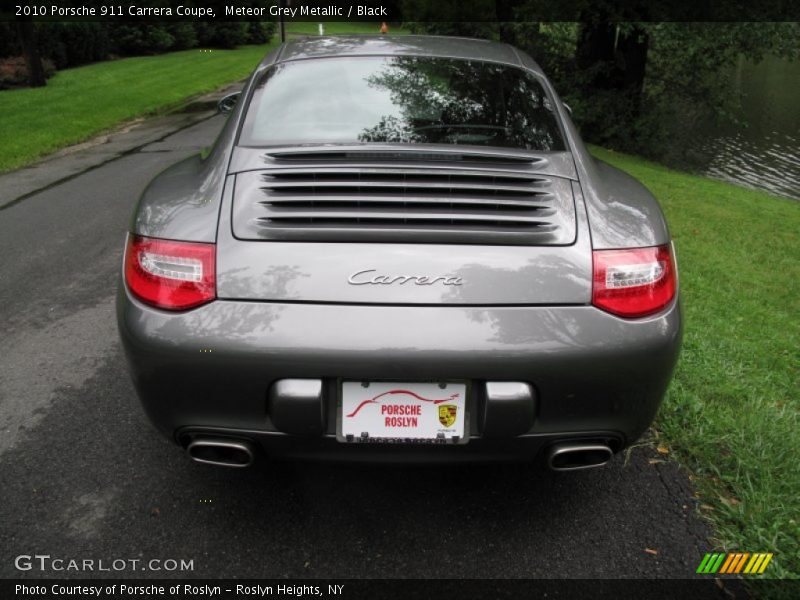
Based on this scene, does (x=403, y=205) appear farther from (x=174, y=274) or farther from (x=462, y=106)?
(x=462, y=106)

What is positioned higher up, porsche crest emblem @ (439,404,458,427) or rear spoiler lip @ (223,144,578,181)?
rear spoiler lip @ (223,144,578,181)

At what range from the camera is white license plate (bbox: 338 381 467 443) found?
1883mm

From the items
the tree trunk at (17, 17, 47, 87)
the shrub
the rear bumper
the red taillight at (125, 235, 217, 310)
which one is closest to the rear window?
the red taillight at (125, 235, 217, 310)

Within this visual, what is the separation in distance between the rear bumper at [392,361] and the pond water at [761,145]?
42.3 ft

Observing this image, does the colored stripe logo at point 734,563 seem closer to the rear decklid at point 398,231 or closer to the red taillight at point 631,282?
the red taillight at point 631,282

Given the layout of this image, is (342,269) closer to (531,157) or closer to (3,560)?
(531,157)

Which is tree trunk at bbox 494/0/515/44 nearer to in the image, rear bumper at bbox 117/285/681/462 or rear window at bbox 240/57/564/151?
rear window at bbox 240/57/564/151

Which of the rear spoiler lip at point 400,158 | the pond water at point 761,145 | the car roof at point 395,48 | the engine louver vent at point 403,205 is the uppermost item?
the car roof at point 395,48

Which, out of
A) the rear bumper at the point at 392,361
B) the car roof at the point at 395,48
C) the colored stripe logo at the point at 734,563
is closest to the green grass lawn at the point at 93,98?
the car roof at the point at 395,48

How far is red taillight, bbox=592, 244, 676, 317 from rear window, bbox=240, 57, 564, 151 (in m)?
0.64

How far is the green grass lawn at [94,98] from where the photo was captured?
10.6 m

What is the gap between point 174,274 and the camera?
1945 mm

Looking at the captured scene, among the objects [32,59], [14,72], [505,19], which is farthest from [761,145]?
[14,72]

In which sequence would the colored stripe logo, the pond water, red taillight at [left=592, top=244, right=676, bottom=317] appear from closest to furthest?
red taillight at [left=592, top=244, right=676, bottom=317] → the colored stripe logo → the pond water
